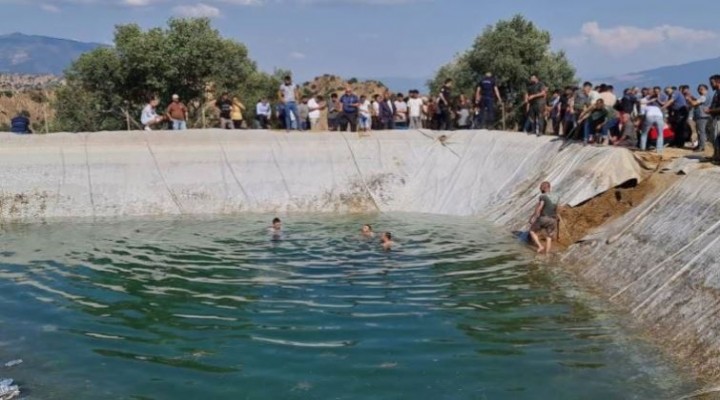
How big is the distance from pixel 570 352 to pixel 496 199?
13.5 meters

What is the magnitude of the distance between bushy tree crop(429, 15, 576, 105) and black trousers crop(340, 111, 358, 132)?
20.5m

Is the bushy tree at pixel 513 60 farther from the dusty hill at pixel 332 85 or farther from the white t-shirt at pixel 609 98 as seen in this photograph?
the white t-shirt at pixel 609 98

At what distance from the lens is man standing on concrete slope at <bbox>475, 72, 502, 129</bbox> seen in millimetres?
27594

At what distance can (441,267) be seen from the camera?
17.1 m


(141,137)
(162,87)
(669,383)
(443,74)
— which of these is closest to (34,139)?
(141,137)

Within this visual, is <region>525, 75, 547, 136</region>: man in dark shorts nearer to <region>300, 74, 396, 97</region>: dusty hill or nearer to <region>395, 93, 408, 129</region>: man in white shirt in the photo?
<region>395, 93, 408, 129</region>: man in white shirt

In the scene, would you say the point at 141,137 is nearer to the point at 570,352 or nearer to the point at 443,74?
the point at 570,352

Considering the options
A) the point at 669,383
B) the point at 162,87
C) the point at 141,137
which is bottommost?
the point at 669,383

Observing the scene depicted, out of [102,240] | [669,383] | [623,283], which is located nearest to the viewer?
[669,383]

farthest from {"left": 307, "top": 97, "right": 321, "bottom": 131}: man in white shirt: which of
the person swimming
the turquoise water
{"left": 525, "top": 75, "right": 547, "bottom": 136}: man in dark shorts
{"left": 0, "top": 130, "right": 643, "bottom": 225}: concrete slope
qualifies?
the turquoise water

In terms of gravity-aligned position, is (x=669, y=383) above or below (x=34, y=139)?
below

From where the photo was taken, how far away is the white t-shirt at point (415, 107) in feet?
100

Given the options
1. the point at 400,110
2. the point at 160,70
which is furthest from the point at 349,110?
the point at 160,70

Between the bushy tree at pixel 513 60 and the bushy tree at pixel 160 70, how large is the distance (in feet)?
49.8
